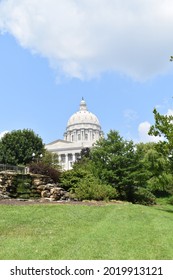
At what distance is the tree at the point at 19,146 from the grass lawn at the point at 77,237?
4930cm

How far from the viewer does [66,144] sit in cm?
13450

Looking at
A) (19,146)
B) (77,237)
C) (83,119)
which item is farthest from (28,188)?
(83,119)

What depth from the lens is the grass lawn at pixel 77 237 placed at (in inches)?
339

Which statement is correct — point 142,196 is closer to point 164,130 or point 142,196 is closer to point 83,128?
point 164,130

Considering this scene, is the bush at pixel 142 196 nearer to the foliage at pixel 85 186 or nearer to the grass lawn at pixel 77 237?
the foliage at pixel 85 186

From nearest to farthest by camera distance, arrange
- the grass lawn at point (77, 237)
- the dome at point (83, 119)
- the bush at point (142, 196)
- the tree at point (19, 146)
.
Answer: the grass lawn at point (77, 237) → the bush at point (142, 196) → the tree at point (19, 146) → the dome at point (83, 119)

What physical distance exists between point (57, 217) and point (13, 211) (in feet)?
7.77

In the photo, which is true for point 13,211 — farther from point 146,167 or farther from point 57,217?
point 146,167

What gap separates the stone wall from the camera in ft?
83.8

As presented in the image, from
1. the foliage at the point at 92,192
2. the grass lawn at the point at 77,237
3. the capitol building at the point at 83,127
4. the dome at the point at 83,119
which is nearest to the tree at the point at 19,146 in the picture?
the foliage at the point at 92,192

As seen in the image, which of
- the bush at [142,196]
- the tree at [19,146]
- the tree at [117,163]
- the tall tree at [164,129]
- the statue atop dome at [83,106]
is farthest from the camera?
the statue atop dome at [83,106]

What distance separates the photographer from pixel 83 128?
506 ft

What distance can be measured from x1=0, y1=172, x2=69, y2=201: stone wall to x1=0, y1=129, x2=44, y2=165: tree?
38551 millimetres
